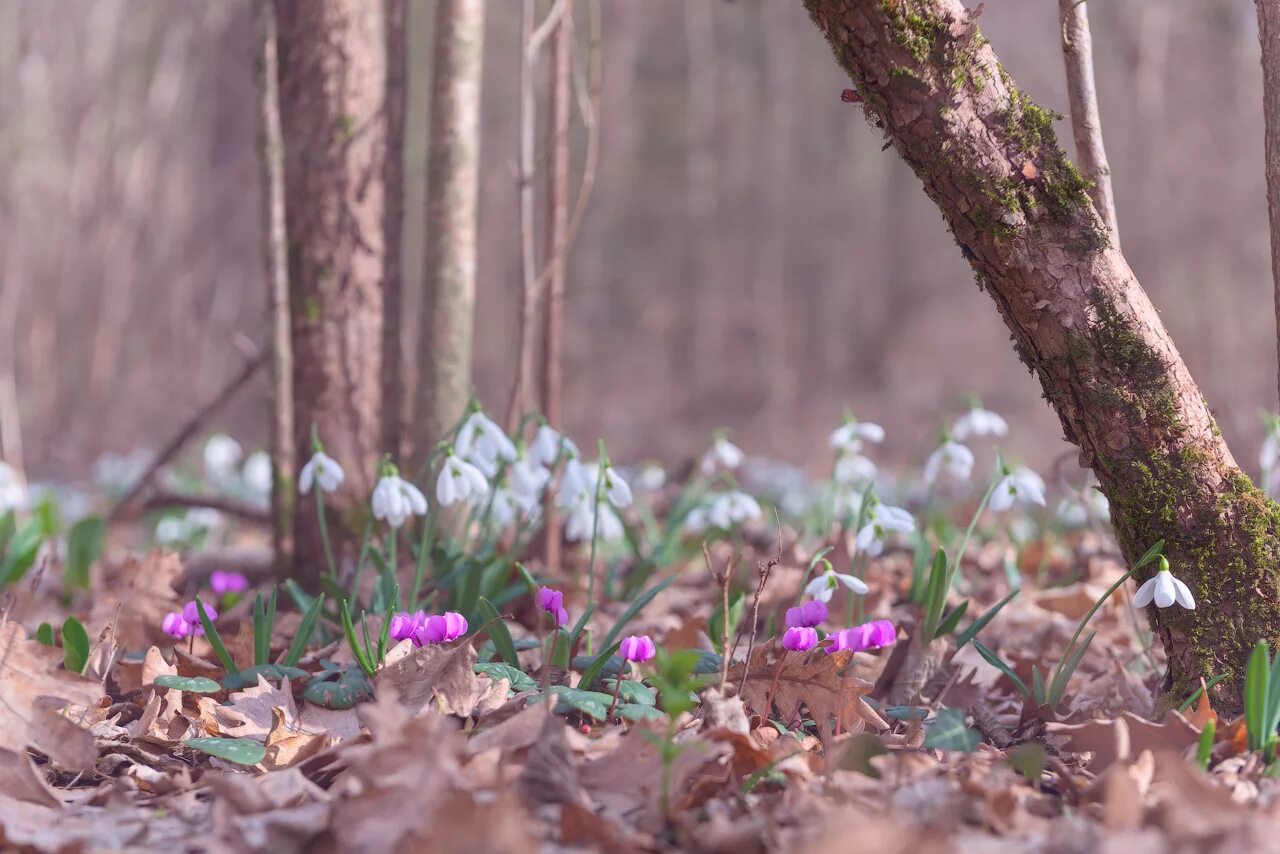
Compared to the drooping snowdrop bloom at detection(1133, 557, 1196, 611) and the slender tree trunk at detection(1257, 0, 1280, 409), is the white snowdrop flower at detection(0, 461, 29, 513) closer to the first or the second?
the drooping snowdrop bloom at detection(1133, 557, 1196, 611)

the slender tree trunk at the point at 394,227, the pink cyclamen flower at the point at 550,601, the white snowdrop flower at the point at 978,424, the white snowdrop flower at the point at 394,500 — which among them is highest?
the slender tree trunk at the point at 394,227

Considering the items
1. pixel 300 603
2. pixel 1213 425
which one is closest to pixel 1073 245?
pixel 1213 425

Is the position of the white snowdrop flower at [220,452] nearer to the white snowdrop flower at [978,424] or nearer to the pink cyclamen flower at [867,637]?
the white snowdrop flower at [978,424]

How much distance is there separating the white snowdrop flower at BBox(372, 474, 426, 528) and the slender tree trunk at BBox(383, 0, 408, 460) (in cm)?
65

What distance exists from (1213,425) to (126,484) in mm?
5104

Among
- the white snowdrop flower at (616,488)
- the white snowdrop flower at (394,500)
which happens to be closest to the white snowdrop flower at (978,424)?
the white snowdrop flower at (616,488)

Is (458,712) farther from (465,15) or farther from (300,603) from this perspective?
(465,15)

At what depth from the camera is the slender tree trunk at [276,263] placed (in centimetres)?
266

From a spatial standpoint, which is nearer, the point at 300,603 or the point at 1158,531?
the point at 1158,531

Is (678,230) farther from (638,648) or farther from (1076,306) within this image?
(638,648)

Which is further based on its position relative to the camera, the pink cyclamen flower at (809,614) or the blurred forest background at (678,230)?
the blurred forest background at (678,230)

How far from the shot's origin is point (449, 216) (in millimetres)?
2896

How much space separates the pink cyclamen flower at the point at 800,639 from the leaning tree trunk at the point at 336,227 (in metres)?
1.44

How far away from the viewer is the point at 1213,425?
1.76 m
